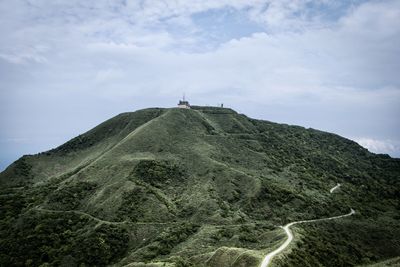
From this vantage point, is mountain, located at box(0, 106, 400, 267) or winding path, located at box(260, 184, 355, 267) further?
mountain, located at box(0, 106, 400, 267)

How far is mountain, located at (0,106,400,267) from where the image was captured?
7750 centimetres

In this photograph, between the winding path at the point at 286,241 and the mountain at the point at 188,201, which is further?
the mountain at the point at 188,201

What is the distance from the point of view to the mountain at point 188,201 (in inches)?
3051

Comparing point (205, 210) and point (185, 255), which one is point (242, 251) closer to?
point (185, 255)

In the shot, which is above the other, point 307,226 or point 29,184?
point 29,184

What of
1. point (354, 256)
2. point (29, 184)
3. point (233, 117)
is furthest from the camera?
point (233, 117)

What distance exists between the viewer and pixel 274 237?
74.2 metres

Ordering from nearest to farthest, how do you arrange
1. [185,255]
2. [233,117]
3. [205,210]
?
[185,255] → [205,210] → [233,117]

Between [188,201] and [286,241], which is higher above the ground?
[188,201]

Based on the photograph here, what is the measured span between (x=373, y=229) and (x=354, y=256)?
15905 millimetres

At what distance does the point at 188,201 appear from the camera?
324 feet

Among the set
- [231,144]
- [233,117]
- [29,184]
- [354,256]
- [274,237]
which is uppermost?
[233,117]

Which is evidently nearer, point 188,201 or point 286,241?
point 286,241

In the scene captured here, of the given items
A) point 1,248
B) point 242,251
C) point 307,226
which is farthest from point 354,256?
point 1,248
